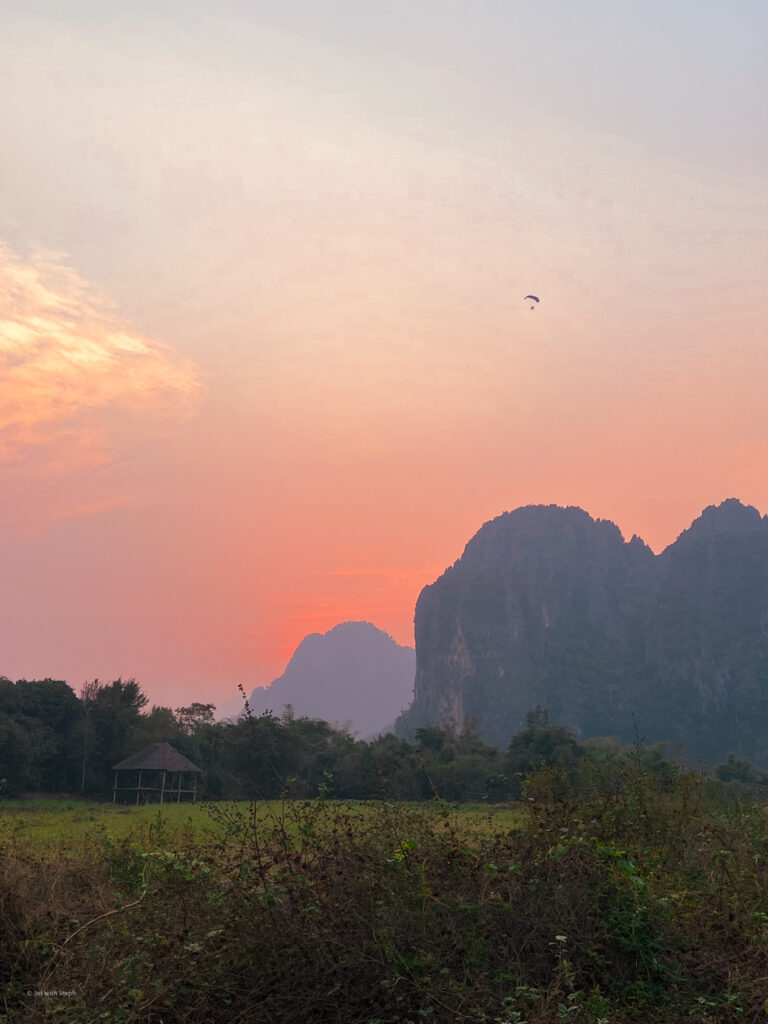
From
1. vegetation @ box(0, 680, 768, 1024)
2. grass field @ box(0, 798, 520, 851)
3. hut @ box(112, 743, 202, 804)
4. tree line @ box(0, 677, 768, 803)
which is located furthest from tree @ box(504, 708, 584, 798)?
vegetation @ box(0, 680, 768, 1024)

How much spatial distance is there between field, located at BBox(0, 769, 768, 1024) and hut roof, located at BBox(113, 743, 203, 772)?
124 ft

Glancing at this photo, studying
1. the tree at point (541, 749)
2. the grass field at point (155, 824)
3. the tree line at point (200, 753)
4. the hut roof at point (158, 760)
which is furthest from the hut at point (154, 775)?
the tree at point (541, 749)

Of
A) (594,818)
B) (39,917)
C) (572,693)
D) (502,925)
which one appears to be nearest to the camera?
(502,925)

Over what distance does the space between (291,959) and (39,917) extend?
3138 mm

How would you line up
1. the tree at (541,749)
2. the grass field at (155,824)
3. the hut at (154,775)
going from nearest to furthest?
the grass field at (155,824) → the hut at (154,775) → the tree at (541,749)

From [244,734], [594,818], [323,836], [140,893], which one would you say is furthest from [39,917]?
[244,734]

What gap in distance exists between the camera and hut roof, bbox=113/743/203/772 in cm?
4406

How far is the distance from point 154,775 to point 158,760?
2501 mm

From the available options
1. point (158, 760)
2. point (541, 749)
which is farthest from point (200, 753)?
point (541, 749)

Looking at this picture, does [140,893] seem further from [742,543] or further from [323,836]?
[742,543]

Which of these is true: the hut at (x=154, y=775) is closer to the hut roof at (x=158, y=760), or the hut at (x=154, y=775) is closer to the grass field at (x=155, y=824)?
the hut roof at (x=158, y=760)

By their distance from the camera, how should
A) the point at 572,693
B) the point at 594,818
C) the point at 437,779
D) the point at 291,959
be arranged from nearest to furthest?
the point at 291,959 → the point at 594,818 → the point at 437,779 → the point at 572,693

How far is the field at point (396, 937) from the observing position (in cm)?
590

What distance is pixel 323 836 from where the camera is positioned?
7.95 meters
